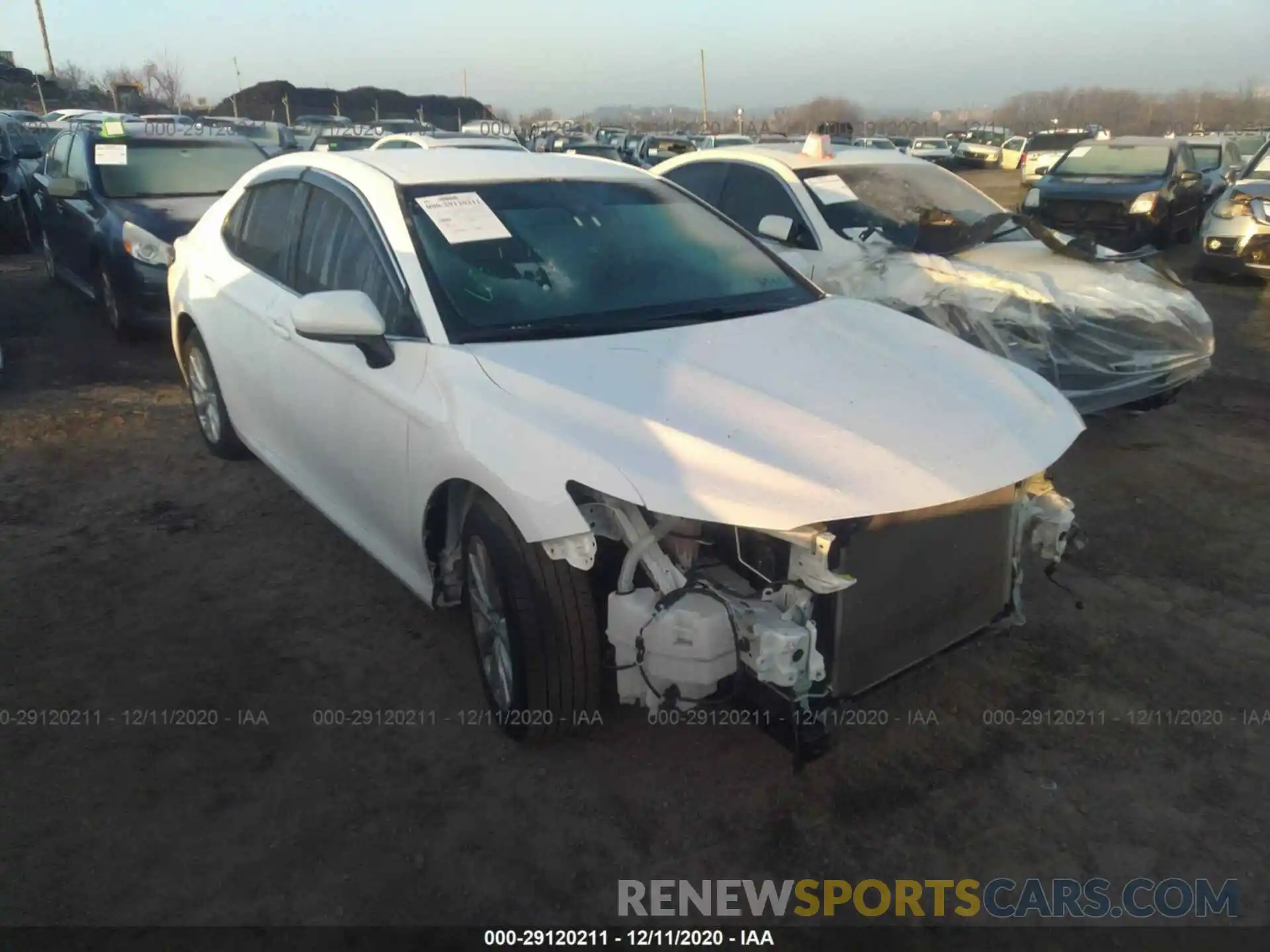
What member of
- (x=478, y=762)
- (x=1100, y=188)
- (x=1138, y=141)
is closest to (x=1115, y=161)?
(x=1138, y=141)

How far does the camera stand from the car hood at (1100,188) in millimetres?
11969

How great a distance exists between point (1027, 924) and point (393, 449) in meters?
2.26

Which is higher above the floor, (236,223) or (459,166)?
(459,166)

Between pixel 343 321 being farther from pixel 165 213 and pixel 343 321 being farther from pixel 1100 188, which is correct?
pixel 1100 188

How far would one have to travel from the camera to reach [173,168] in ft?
27.0

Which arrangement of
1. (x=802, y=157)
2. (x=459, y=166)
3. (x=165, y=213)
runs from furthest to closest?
1. (x=165, y=213)
2. (x=802, y=157)
3. (x=459, y=166)

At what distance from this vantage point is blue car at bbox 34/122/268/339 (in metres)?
7.32

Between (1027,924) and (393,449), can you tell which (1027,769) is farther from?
(393,449)

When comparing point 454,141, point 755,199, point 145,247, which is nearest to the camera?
point 755,199

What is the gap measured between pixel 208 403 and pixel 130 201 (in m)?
3.59

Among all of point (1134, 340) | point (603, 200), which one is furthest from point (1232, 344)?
point (603, 200)

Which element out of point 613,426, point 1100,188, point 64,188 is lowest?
point 1100,188

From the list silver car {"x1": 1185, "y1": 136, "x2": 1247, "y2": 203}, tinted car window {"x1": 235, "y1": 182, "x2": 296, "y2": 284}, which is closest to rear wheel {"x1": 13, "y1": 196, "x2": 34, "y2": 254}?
tinted car window {"x1": 235, "y1": 182, "x2": 296, "y2": 284}

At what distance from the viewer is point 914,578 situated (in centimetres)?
277
